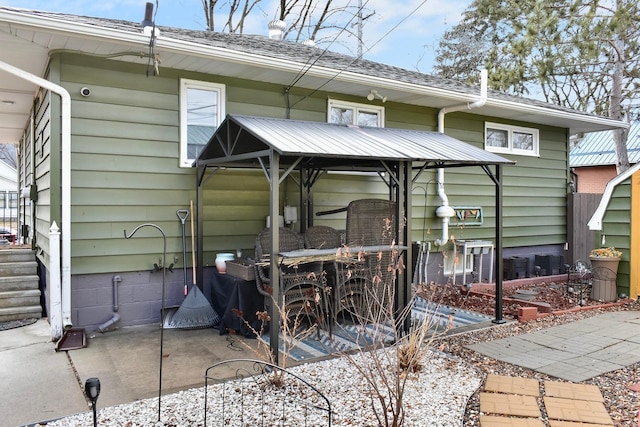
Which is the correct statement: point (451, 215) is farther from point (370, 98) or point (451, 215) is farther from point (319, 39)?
point (319, 39)

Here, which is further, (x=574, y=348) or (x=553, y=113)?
(x=553, y=113)

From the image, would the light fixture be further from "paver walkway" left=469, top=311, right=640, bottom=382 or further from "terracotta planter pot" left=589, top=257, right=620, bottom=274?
"terracotta planter pot" left=589, top=257, right=620, bottom=274

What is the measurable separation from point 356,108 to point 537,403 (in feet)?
15.1

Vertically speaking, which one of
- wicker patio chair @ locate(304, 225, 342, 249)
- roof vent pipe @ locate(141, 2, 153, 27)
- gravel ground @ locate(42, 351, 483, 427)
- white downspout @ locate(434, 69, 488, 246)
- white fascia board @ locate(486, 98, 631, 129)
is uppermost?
roof vent pipe @ locate(141, 2, 153, 27)

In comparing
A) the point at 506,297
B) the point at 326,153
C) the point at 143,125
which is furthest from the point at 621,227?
the point at 143,125

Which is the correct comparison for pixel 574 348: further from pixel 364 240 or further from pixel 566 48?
pixel 566 48

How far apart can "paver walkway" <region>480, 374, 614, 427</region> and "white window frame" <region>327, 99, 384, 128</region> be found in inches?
161

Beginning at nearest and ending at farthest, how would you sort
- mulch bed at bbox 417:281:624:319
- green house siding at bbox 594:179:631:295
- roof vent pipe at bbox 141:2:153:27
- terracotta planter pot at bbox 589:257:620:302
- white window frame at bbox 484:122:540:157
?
roof vent pipe at bbox 141:2:153:27
mulch bed at bbox 417:281:624:319
terracotta planter pot at bbox 589:257:620:302
green house siding at bbox 594:179:631:295
white window frame at bbox 484:122:540:157

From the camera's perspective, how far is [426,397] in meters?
3.28

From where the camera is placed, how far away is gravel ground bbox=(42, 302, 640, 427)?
291cm

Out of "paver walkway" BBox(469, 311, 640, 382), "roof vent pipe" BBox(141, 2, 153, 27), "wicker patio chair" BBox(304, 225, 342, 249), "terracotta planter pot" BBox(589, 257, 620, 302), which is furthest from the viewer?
"terracotta planter pot" BBox(589, 257, 620, 302)

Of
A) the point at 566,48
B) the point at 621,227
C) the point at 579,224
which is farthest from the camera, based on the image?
the point at 566,48

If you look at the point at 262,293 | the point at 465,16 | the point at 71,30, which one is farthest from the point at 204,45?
the point at 465,16

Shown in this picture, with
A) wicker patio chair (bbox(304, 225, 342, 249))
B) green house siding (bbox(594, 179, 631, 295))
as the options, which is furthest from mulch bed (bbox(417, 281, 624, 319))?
wicker patio chair (bbox(304, 225, 342, 249))
